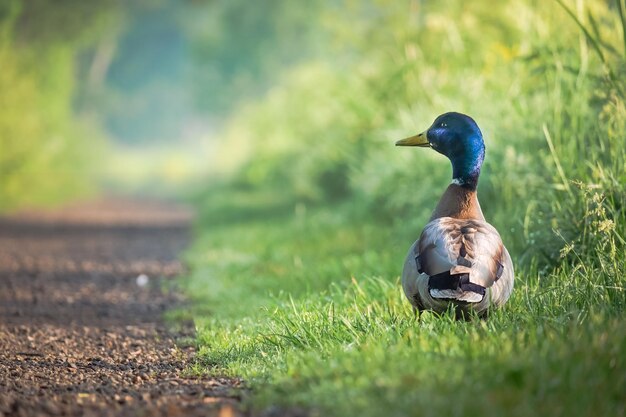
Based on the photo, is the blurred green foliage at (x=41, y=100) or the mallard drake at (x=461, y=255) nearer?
the mallard drake at (x=461, y=255)

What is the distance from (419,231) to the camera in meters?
9.44

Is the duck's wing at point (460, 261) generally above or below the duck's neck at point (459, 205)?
below

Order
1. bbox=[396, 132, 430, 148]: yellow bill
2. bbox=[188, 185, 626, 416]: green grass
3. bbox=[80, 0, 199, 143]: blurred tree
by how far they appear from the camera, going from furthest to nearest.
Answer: bbox=[80, 0, 199, 143]: blurred tree < bbox=[396, 132, 430, 148]: yellow bill < bbox=[188, 185, 626, 416]: green grass

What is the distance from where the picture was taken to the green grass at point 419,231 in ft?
13.9

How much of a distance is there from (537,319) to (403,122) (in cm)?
616

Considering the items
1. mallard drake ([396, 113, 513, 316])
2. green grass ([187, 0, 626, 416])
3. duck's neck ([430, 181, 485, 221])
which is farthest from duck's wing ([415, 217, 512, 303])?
duck's neck ([430, 181, 485, 221])

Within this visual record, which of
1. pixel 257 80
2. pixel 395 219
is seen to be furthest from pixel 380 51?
pixel 257 80

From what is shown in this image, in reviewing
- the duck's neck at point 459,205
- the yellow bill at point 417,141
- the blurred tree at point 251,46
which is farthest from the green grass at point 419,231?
the blurred tree at point 251,46

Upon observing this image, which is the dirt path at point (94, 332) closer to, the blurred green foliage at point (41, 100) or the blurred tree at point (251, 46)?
the blurred green foliage at point (41, 100)

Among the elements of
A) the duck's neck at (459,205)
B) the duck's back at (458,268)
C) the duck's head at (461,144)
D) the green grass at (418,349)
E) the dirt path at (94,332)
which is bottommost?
the dirt path at (94,332)

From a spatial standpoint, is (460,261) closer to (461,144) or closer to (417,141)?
(461,144)

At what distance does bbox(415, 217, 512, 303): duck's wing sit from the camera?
5.13 m

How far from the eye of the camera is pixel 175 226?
1948cm

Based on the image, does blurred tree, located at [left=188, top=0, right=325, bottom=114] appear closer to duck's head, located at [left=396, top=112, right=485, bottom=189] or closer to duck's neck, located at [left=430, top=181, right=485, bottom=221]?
duck's head, located at [left=396, top=112, right=485, bottom=189]
